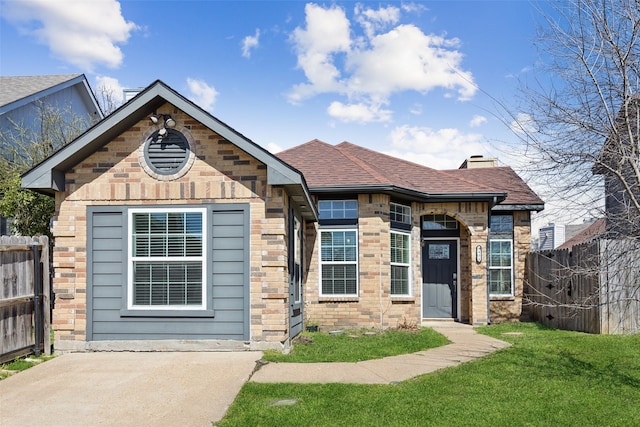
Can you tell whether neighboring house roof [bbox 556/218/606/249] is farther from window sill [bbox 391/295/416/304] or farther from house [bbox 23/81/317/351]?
house [bbox 23/81/317/351]

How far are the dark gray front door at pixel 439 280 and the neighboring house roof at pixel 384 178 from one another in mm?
1637

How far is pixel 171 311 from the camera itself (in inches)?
328

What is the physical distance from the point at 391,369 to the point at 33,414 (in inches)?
176

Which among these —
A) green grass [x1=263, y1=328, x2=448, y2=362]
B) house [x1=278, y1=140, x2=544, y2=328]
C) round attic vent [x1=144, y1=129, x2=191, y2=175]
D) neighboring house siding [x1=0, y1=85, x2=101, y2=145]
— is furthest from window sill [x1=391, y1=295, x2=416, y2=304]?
→ neighboring house siding [x1=0, y1=85, x2=101, y2=145]

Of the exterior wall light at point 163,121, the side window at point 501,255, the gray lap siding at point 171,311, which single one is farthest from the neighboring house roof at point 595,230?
the exterior wall light at point 163,121

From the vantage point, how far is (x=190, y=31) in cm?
1352

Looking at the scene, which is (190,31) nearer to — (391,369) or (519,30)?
(519,30)

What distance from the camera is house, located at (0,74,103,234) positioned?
1629cm

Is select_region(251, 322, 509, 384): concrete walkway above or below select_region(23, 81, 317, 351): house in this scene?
below

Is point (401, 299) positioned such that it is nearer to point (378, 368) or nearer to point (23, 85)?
point (378, 368)

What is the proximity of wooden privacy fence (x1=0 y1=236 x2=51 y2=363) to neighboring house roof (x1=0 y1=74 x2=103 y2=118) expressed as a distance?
9800 millimetres

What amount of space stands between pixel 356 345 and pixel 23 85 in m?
15.8

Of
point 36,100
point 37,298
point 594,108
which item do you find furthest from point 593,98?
point 36,100

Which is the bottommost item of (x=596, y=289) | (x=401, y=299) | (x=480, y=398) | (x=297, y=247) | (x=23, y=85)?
(x=480, y=398)
